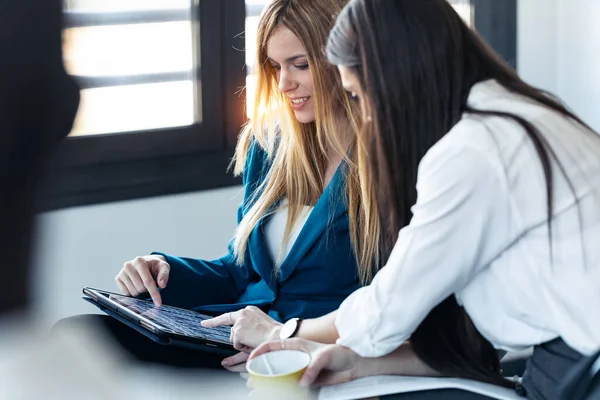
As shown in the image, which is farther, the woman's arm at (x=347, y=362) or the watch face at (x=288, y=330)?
the watch face at (x=288, y=330)

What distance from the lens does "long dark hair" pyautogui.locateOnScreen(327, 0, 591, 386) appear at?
1.23m

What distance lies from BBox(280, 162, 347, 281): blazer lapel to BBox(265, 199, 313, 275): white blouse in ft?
0.10

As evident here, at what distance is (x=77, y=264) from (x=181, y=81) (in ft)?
2.00

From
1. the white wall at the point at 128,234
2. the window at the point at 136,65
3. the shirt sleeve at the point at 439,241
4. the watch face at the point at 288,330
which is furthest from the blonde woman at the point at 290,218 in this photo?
the window at the point at 136,65

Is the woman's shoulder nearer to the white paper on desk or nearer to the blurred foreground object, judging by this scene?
the white paper on desk

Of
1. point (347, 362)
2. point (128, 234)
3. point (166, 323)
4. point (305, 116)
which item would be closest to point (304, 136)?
point (305, 116)

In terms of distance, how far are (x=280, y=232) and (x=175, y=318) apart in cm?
34

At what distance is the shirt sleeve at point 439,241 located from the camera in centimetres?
116

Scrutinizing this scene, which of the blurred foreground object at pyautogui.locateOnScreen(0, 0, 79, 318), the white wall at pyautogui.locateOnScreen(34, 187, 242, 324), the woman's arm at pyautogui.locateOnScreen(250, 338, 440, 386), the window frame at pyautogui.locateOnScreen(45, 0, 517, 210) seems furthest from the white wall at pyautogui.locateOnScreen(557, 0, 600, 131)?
the blurred foreground object at pyautogui.locateOnScreen(0, 0, 79, 318)

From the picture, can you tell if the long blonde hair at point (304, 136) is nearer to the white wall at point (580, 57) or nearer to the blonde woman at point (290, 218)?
the blonde woman at point (290, 218)

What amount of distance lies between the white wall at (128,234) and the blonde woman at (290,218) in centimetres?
63

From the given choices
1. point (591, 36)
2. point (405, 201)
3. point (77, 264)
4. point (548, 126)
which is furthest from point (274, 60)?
point (591, 36)

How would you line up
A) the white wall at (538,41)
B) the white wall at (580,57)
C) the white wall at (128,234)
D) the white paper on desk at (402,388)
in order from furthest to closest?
the white wall at (538,41), the white wall at (580,57), the white wall at (128,234), the white paper on desk at (402,388)

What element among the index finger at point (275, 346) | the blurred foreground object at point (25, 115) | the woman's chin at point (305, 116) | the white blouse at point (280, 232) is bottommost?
the index finger at point (275, 346)
